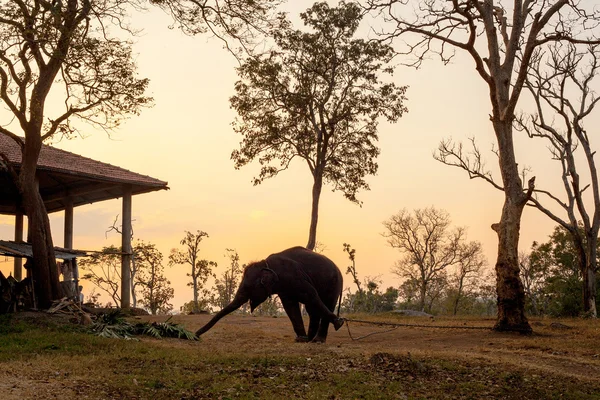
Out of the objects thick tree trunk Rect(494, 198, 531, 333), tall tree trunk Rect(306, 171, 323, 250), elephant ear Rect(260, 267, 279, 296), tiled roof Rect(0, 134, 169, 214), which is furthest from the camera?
tall tree trunk Rect(306, 171, 323, 250)

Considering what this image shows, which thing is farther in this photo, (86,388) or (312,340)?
(312,340)

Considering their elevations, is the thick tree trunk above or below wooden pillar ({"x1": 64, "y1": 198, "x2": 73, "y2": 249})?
below

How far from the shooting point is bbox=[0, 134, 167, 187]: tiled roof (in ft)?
78.3

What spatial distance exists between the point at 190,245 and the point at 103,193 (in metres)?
14.8

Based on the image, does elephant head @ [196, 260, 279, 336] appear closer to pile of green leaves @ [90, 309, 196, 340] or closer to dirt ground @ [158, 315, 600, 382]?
dirt ground @ [158, 315, 600, 382]

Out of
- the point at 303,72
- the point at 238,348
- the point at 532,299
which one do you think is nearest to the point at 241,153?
the point at 303,72

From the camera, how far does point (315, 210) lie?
105 feet

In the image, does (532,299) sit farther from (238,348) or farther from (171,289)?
(238,348)

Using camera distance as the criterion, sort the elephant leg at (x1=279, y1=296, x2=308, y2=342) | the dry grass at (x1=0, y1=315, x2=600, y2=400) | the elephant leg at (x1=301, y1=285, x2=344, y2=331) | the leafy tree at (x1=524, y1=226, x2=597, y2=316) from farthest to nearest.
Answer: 1. the leafy tree at (x1=524, y1=226, x2=597, y2=316)
2. the elephant leg at (x1=279, y1=296, x2=308, y2=342)
3. the elephant leg at (x1=301, y1=285, x2=344, y2=331)
4. the dry grass at (x1=0, y1=315, x2=600, y2=400)

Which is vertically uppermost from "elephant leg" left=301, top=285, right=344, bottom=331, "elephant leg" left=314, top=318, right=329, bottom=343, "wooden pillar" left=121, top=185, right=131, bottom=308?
"wooden pillar" left=121, top=185, right=131, bottom=308

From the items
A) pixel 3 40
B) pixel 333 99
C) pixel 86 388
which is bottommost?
pixel 86 388

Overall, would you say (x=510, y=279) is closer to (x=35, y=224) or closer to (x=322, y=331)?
(x=322, y=331)

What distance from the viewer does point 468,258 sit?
170 feet

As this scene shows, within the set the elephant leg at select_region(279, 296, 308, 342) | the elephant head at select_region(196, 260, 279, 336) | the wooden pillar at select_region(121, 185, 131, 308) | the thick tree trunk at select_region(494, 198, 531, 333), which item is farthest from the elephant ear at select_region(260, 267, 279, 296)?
the wooden pillar at select_region(121, 185, 131, 308)
